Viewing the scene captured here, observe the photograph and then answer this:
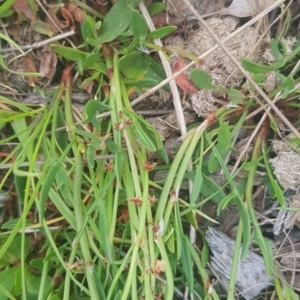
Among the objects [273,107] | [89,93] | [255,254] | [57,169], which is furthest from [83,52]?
[255,254]

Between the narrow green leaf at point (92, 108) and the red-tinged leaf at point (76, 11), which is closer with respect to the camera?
the narrow green leaf at point (92, 108)

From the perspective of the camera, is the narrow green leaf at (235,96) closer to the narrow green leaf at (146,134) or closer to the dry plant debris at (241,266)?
the narrow green leaf at (146,134)

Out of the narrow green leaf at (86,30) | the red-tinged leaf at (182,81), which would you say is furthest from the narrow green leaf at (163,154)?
the narrow green leaf at (86,30)

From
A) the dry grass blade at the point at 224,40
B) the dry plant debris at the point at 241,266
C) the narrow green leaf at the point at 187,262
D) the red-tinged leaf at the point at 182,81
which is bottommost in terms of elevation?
the dry plant debris at the point at 241,266

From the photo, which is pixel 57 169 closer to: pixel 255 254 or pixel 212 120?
pixel 212 120

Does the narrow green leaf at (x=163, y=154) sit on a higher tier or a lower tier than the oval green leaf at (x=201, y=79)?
lower
